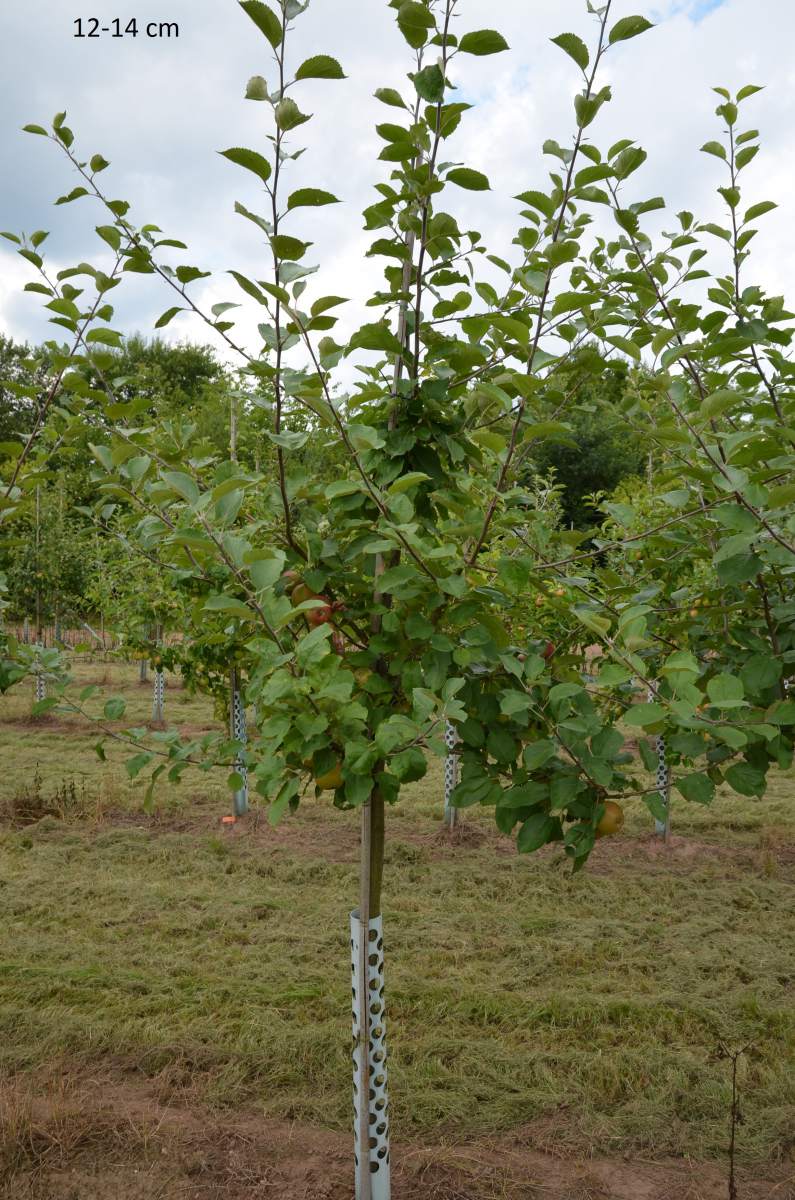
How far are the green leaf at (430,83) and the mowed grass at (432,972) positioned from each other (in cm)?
288

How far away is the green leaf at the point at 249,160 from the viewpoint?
1341 millimetres

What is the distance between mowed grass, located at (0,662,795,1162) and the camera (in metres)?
3.06

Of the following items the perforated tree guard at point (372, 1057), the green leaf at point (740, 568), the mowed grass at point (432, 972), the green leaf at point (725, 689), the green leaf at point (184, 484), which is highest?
the green leaf at point (184, 484)

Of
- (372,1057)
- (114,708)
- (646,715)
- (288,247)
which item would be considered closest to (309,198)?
(288,247)

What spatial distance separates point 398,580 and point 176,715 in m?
10.2

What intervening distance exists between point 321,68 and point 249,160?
17cm

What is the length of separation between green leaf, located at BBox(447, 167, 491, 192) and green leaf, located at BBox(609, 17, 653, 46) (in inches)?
11.9

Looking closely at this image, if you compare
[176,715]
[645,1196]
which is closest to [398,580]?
[645,1196]

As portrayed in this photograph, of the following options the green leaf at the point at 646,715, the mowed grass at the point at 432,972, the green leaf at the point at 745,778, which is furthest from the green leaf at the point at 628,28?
the mowed grass at the point at 432,972

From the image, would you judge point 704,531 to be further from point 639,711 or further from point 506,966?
point 506,966

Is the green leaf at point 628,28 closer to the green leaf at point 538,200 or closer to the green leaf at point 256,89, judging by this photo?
the green leaf at point 538,200

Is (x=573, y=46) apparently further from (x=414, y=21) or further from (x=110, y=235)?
(x=110, y=235)

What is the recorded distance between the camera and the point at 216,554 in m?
1.74

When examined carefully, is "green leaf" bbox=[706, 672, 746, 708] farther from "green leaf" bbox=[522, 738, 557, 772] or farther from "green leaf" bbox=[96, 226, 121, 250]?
"green leaf" bbox=[96, 226, 121, 250]
